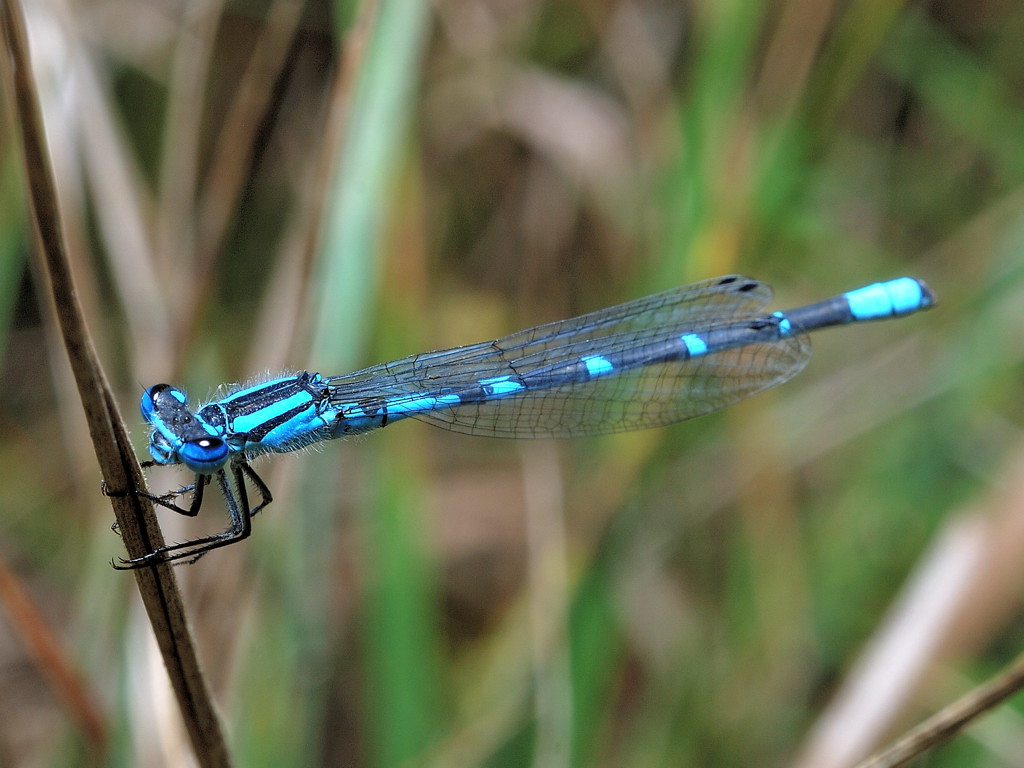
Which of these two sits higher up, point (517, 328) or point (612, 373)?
point (517, 328)

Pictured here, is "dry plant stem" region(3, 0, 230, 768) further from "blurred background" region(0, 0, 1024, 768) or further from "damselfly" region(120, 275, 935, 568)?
"damselfly" region(120, 275, 935, 568)

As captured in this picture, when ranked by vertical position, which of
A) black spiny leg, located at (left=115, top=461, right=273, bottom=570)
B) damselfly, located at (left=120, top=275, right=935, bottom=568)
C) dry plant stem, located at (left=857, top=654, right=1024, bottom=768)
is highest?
damselfly, located at (left=120, top=275, right=935, bottom=568)

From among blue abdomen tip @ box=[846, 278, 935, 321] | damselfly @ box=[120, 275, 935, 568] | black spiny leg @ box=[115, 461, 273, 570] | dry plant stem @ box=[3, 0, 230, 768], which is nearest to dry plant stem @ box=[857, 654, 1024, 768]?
dry plant stem @ box=[3, 0, 230, 768]

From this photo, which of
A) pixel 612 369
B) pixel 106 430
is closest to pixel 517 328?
pixel 612 369

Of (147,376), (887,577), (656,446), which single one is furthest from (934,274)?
(147,376)

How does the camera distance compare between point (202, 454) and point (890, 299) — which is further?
point (890, 299)

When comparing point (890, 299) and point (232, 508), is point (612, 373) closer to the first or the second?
point (890, 299)

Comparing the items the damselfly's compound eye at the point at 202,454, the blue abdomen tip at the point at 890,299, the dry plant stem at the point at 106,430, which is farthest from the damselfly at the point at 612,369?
the dry plant stem at the point at 106,430
